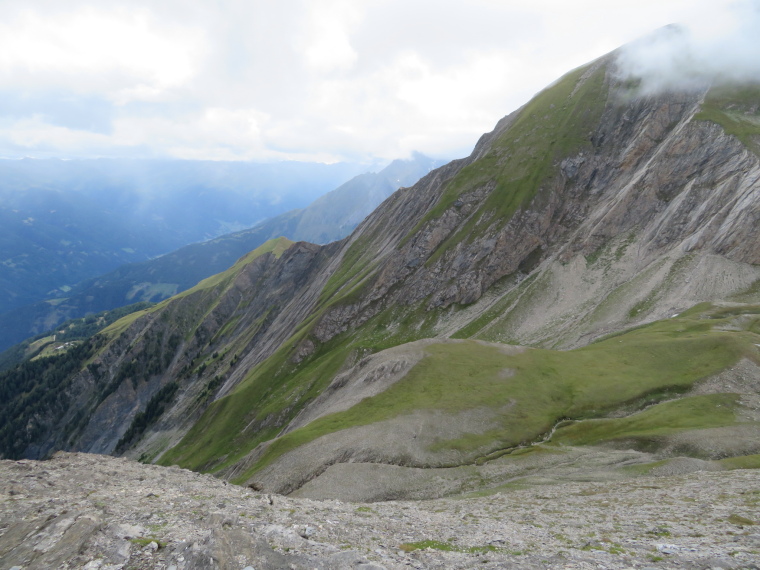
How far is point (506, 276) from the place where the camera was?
131375 millimetres

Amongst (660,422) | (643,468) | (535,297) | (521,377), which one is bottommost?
(660,422)

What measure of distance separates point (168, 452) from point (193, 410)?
2894cm

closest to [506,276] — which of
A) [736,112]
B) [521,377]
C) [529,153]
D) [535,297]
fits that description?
[535,297]

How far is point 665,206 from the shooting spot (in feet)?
374

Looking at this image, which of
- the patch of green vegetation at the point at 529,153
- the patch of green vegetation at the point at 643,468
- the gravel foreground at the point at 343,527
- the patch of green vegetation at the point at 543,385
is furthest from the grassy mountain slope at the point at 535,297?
the gravel foreground at the point at 343,527

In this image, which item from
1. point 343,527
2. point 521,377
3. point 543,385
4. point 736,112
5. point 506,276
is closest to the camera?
point 343,527

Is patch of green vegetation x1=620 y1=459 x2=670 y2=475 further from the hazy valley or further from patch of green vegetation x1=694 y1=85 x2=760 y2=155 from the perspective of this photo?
patch of green vegetation x1=694 y1=85 x2=760 y2=155

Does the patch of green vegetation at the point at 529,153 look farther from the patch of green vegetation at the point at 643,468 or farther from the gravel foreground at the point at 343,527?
the gravel foreground at the point at 343,527

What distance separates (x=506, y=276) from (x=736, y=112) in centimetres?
Result: 8934

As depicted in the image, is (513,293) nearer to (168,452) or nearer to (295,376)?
(295,376)

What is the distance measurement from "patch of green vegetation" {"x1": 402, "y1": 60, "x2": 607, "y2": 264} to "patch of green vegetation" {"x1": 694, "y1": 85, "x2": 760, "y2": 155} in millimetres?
34890

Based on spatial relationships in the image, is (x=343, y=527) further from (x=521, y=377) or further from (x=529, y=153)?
(x=529, y=153)

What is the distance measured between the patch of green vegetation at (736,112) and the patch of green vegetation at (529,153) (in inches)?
1374

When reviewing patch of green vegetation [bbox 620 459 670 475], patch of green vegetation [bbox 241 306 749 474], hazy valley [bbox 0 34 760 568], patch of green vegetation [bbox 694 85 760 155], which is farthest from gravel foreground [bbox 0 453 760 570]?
patch of green vegetation [bbox 694 85 760 155]
